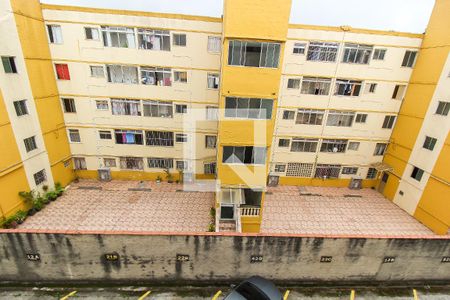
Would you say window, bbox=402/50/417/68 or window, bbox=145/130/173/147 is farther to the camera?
window, bbox=145/130/173/147

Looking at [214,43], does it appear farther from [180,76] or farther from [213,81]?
[180,76]

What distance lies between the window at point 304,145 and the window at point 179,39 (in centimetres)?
1113

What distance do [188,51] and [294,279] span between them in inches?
612

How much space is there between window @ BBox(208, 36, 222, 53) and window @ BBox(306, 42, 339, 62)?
6401 mm

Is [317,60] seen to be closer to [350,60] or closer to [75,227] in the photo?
[350,60]

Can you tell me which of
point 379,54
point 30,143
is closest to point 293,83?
point 379,54

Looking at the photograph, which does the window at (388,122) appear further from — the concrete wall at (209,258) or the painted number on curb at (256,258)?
the painted number on curb at (256,258)

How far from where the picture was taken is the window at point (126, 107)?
16875 mm

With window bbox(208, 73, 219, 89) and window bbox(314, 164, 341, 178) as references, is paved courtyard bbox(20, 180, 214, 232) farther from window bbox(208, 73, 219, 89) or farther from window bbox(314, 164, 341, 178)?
window bbox(314, 164, 341, 178)

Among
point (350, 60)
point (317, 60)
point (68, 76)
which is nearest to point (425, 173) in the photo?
point (350, 60)

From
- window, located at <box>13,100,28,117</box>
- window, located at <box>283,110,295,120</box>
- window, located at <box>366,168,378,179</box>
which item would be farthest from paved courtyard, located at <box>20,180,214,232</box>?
window, located at <box>366,168,378,179</box>

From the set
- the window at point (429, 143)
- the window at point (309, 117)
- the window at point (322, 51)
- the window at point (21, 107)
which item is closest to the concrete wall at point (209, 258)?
the window at point (429, 143)

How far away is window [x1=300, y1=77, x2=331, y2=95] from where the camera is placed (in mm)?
16844

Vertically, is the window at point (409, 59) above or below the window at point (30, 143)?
above
